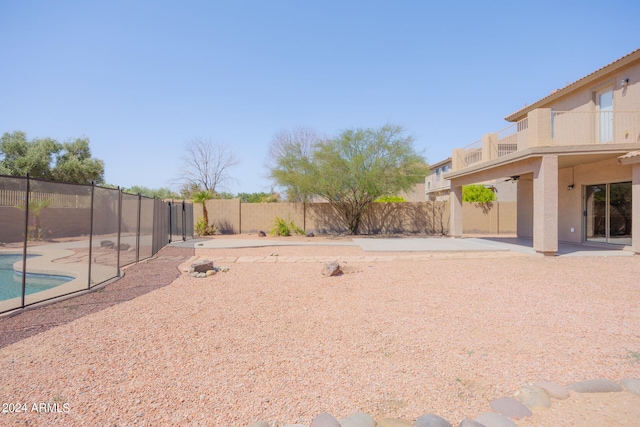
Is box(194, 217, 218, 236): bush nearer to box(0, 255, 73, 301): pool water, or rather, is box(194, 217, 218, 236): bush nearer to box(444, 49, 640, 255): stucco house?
box(0, 255, 73, 301): pool water

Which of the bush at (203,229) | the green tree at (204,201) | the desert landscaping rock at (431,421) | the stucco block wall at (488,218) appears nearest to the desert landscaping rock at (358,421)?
the desert landscaping rock at (431,421)

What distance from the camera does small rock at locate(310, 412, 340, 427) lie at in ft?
8.61

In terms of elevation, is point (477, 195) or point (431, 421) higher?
point (477, 195)

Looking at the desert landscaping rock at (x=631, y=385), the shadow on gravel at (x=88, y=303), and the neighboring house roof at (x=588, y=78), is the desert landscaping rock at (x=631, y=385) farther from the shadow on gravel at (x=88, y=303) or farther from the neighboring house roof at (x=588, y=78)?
the neighboring house roof at (x=588, y=78)

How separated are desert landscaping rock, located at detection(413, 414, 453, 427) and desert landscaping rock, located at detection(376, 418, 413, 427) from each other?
0.07m

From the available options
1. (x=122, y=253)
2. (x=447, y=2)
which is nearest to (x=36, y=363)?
(x=122, y=253)

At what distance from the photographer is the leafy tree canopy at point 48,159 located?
73.6 feet

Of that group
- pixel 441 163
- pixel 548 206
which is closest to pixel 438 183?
pixel 441 163

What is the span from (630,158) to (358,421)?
12.7 meters

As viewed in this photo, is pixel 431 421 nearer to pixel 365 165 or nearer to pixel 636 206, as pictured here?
pixel 636 206

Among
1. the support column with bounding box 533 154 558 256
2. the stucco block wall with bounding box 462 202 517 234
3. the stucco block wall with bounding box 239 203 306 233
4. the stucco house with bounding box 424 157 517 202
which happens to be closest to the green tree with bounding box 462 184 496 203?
the stucco house with bounding box 424 157 517 202

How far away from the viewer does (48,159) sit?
23.6 m

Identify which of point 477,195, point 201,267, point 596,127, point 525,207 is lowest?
point 201,267

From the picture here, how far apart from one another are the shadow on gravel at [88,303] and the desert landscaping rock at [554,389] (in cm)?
567
